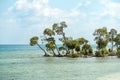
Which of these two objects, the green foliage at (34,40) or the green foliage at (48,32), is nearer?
the green foliage at (48,32)

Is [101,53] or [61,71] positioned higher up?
[101,53]

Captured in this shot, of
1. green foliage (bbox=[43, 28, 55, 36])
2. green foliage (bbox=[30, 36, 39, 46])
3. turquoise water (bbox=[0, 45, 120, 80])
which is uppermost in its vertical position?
green foliage (bbox=[43, 28, 55, 36])

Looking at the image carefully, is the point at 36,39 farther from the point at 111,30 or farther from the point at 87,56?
the point at 111,30

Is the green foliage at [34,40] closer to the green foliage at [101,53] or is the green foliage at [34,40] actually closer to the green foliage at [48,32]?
the green foliage at [48,32]

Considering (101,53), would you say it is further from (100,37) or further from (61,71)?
(61,71)

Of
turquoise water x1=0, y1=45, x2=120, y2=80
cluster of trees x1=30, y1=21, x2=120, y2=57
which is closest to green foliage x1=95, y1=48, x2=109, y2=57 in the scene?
cluster of trees x1=30, y1=21, x2=120, y2=57

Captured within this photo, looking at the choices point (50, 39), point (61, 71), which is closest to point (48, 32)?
point (50, 39)

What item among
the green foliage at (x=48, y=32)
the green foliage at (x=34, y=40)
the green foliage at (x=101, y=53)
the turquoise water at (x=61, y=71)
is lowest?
the turquoise water at (x=61, y=71)

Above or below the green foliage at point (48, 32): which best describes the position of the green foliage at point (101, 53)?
below

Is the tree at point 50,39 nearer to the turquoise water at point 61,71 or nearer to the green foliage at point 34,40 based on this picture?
the green foliage at point 34,40

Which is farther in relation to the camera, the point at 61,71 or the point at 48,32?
the point at 48,32

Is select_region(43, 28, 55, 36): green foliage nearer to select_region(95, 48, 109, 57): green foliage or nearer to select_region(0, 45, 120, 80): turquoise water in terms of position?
select_region(95, 48, 109, 57): green foliage

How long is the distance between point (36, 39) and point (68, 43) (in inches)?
299

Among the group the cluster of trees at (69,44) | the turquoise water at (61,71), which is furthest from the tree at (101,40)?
the turquoise water at (61,71)
